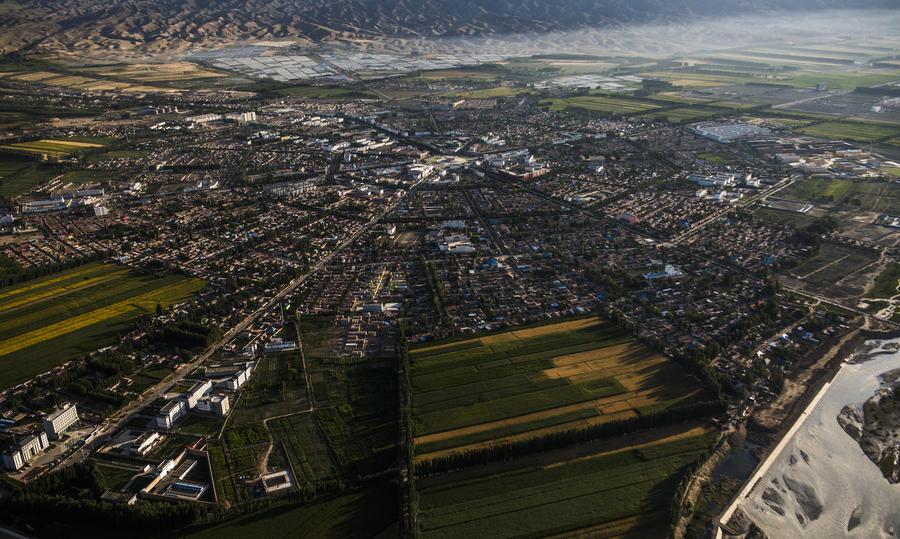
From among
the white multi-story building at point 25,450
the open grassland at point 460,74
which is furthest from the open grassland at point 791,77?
the white multi-story building at point 25,450

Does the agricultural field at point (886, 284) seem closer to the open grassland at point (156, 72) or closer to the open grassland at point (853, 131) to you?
the open grassland at point (853, 131)

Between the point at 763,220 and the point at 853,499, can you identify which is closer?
the point at 853,499

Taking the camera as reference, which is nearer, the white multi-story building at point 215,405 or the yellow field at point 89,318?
the white multi-story building at point 215,405

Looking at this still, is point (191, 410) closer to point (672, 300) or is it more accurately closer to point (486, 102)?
point (672, 300)

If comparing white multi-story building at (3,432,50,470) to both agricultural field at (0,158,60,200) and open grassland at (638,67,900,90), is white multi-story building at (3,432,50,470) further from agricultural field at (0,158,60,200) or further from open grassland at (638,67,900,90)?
open grassland at (638,67,900,90)

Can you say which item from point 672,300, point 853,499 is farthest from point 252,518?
point 672,300

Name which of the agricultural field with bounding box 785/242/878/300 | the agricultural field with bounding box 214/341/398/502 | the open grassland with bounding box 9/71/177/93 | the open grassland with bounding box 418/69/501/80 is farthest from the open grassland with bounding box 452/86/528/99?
the agricultural field with bounding box 214/341/398/502

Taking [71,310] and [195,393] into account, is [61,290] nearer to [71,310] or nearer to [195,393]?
[71,310]
